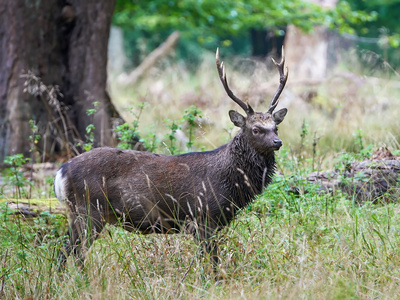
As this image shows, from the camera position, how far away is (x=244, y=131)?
4824mm

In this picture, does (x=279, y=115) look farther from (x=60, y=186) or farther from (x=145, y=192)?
(x=60, y=186)

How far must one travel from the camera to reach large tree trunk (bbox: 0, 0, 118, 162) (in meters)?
7.29

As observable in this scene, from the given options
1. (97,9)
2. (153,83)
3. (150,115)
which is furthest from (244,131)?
(153,83)

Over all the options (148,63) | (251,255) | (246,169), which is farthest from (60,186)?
(148,63)

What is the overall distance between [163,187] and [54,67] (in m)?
3.63

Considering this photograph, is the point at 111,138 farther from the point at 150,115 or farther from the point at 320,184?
the point at 320,184

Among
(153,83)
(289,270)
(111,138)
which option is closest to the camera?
(289,270)

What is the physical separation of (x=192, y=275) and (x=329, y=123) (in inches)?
194

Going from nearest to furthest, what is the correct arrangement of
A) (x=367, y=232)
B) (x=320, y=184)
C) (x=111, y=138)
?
(x=367, y=232)
(x=320, y=184)
(x=111, y=138)

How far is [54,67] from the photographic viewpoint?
7.58m

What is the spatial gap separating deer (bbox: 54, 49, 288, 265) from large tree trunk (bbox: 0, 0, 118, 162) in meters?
2.38

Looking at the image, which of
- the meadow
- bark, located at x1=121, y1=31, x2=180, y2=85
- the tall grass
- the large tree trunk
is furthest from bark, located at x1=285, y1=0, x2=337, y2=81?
the meadow

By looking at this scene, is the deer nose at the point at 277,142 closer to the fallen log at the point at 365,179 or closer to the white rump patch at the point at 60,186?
the fallen log at the point at 365,179

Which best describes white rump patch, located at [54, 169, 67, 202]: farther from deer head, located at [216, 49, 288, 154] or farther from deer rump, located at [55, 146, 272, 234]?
deer head, located at [216, 49, 288, 154]
